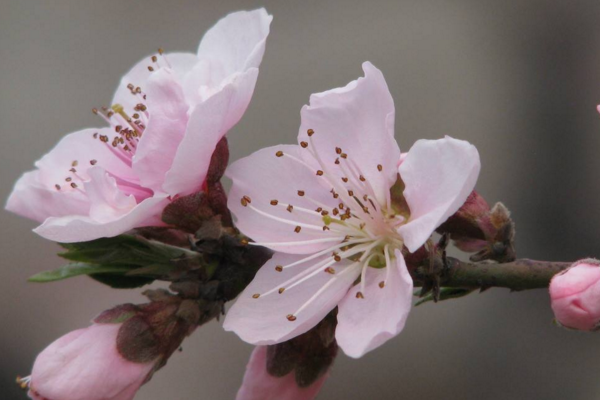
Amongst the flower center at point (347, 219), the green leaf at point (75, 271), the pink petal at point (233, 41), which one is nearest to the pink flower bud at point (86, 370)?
the green leaf at point (75, 271)

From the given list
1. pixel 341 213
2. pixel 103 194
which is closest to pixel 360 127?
pixel 341 213

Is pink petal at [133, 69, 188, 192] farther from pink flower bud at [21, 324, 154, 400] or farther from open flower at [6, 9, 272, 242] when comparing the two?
pink flower bud at [21, 324, 154, 400]

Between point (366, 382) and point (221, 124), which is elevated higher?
point (221, 124)

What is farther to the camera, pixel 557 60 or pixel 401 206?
pixel 557 60

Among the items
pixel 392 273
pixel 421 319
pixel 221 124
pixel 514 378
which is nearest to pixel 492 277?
pixel 392 273

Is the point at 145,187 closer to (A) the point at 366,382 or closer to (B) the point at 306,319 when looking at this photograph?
(B) the point at 306,319

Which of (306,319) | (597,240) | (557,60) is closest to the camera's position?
(306,319)
